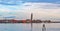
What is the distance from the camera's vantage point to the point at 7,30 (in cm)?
629

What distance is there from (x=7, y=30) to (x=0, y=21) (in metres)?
1.00

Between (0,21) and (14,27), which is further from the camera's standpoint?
(14,27)

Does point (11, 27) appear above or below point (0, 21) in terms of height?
below

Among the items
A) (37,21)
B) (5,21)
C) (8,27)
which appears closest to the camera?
(5,21)

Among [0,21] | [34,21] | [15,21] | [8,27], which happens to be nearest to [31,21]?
[34,21]

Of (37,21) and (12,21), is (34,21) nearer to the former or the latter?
(37,21)

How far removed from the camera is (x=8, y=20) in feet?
18.1

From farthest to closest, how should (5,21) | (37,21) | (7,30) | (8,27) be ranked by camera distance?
(8,27), (7,30), (37,21), (5,21)

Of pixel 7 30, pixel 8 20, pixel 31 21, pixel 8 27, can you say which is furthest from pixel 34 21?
pixel 8 27

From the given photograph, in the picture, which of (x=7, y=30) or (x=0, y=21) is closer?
(x=0, y=21)

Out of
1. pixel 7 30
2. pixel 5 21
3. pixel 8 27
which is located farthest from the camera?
pixel 8 27

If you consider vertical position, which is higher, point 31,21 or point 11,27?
point 31,21

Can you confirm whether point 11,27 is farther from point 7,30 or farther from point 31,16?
point 31,16

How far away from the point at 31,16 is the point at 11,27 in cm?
183
